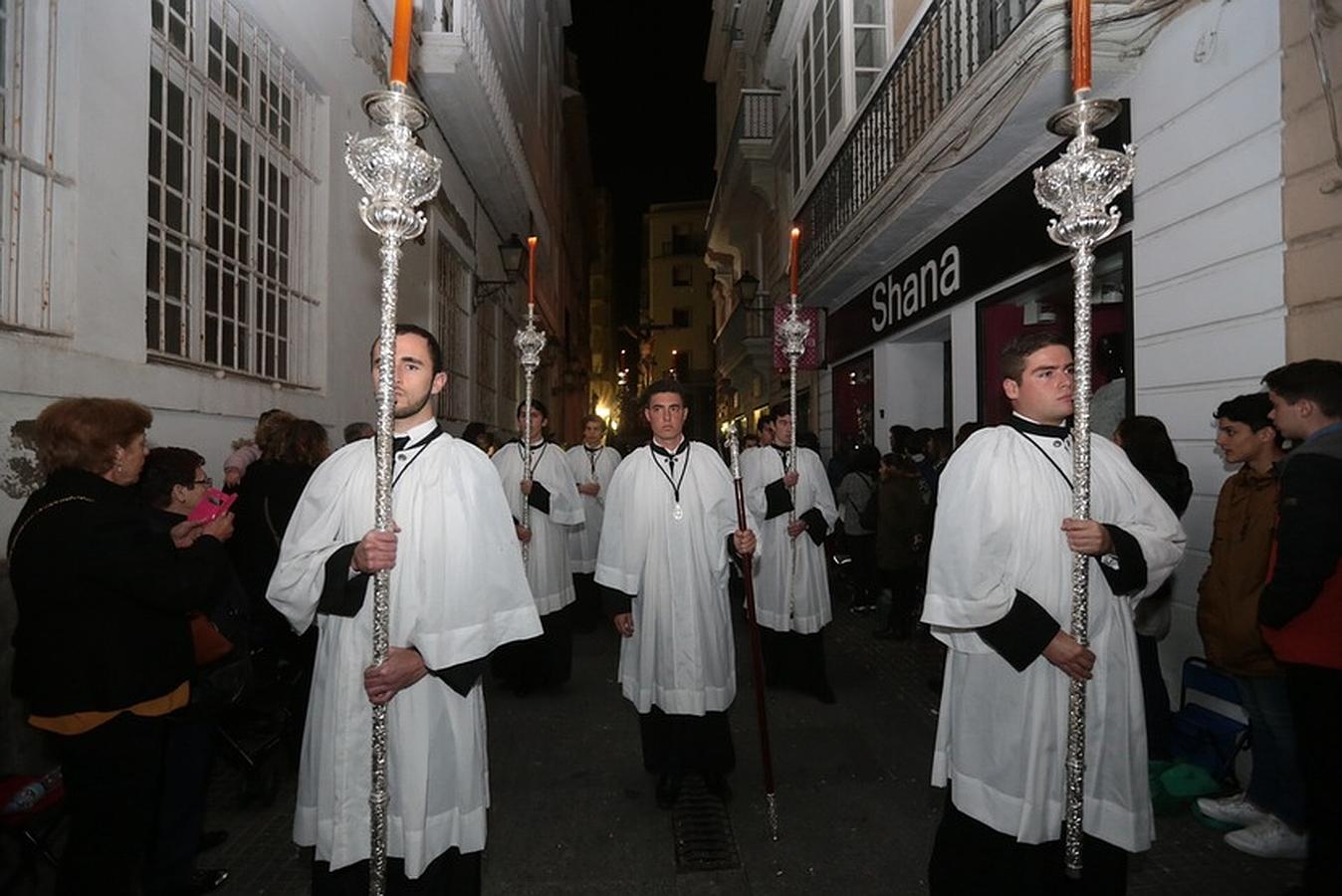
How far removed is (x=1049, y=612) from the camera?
2596 mm

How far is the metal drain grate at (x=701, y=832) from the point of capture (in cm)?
351

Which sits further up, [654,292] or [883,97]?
[654,292]

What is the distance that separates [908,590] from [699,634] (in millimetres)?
4018

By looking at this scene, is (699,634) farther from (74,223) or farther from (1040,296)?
(1040,296)

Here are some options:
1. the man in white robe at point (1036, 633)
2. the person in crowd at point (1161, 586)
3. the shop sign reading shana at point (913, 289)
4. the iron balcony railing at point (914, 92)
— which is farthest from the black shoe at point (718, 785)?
the shop sign reading shana at point (913, 289)

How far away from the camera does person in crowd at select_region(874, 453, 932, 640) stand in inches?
281

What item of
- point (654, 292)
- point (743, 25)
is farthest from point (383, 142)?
point (654, 292)

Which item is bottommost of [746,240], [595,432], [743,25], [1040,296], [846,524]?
[846,524]

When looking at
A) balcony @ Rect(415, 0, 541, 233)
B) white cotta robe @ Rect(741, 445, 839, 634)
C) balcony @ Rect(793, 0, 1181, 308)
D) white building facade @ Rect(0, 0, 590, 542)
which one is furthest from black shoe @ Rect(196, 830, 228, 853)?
balcony @ Rect(415, 0, 541, 233)

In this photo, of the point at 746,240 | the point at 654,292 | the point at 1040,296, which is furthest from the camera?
A: the point at 654,292

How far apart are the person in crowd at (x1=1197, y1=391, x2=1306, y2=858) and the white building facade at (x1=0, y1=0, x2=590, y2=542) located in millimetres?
5508

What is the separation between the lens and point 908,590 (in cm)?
746

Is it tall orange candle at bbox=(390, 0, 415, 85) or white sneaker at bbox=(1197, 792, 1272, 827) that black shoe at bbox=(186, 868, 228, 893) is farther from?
white sneaker at bbox=(1197, 792, 1272, 827)

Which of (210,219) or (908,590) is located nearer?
(210,219)
